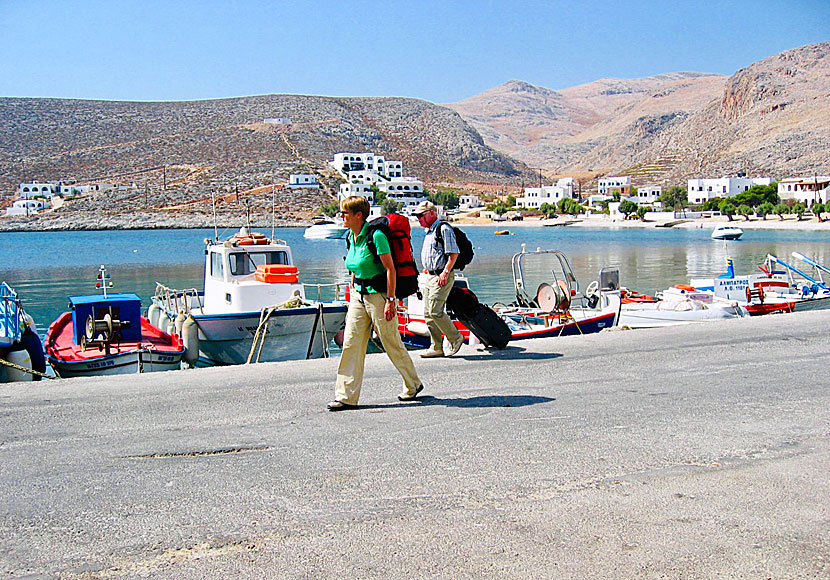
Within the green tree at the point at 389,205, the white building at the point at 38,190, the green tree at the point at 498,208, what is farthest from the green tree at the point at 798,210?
the white building at the point at 38,190

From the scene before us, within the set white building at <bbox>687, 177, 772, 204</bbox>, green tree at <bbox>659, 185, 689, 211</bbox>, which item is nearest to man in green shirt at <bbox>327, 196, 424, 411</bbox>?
white building at <bbox>687, 177, 772, 204</bbox>

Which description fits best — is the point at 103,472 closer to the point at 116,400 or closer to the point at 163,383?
the point at 116,400

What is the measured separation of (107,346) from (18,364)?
161 centimetres

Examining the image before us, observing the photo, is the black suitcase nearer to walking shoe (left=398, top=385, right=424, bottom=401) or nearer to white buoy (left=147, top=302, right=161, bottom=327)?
walking shoe (left=398, top=385, right=424, bottom=401)

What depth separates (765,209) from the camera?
12244 centimetres

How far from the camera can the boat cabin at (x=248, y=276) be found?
52.3ft

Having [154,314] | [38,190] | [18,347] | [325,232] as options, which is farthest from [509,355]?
[38,190]

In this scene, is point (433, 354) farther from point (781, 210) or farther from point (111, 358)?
point (781, 210)

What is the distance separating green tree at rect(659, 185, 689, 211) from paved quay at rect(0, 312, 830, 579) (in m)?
143

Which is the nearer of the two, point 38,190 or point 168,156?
point 38,190

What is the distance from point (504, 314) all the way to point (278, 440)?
415 inches

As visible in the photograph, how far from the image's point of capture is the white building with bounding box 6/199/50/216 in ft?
461

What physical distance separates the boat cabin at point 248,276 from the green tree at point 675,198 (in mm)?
135322

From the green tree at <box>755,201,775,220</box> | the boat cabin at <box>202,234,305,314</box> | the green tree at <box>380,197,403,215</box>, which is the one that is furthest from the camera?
the green tree at <box>380,197,403,215</box>
